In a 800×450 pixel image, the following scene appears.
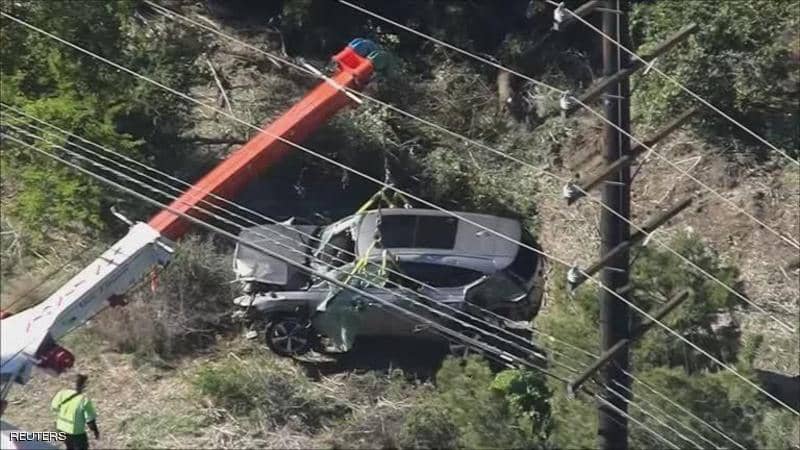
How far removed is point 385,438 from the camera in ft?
44.6

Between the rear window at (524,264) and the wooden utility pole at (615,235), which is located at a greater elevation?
the wooden utility pole at (615,235)

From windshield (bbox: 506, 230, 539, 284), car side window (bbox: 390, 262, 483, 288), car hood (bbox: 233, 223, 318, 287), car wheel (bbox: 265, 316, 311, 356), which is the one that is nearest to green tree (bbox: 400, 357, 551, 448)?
car side window (bbox: 390, 262, 483, 288)

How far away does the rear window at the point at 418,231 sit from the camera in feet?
51.4

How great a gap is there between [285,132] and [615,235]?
414 cm

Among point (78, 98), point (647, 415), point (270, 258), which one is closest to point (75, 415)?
point (270, 258)

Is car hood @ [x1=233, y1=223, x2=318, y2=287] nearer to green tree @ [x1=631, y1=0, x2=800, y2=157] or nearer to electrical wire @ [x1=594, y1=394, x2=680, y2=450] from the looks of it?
electrical wire @ [x1=594, y1=394, x2=680, y2=450]

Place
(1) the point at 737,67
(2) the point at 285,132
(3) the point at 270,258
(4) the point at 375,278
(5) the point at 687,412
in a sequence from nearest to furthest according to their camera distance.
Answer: (5) the point at 687,412 < (2) the point at 285,132 < (4) the point at 375,278 < (3) the point at 270,258 < (1) the point at 737,67

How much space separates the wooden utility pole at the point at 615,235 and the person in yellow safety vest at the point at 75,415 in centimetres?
463

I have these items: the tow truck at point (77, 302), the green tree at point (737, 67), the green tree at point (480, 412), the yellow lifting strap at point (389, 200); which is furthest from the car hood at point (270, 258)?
the green tree at point (737, 67)

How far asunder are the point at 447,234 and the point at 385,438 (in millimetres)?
3038

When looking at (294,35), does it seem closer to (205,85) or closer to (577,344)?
(205,85)

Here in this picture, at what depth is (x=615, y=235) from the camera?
37.7 feet

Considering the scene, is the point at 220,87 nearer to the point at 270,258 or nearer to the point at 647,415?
the point at 270,258

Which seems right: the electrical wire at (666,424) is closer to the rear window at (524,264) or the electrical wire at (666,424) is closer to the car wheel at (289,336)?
the rear window at (524,264)
